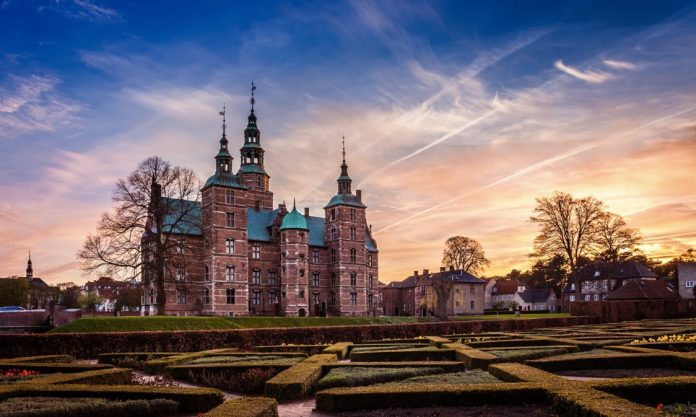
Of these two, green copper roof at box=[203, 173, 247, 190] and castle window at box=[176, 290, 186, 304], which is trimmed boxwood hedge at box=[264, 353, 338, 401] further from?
green copper roof at box=[203, 173, 247, 190]

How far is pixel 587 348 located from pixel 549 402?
506 inches

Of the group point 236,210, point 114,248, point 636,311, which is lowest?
A: point 636,311

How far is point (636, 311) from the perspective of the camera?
50750 millimetres

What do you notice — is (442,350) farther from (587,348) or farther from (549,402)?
(549,402)

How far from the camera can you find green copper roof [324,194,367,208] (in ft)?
215

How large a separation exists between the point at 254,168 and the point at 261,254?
14551 millimetres

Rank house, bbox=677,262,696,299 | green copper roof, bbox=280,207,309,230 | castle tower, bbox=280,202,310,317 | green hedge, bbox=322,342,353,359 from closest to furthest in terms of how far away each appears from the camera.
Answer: green hedge, bbox=322,342,353,359, castle tower, bbox=280,202,310,317, green copper roof, bbox=280,207,309,230, house, bbox=677,262,696,299

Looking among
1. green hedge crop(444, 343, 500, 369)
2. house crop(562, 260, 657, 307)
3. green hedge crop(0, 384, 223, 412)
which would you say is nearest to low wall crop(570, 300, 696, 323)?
house crop(562, 260, 657, 307)

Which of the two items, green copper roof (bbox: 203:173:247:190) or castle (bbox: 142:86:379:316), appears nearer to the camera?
castle (bbox: 142:86:379:316)

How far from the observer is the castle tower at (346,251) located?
6456 cm

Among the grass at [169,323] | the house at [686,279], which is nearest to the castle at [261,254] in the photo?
the grass at [169,323]

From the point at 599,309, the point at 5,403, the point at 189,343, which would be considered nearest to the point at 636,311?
the point at 599,309

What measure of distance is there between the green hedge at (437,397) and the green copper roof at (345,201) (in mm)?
53499

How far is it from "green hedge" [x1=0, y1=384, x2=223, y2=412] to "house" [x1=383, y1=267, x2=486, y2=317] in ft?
225
